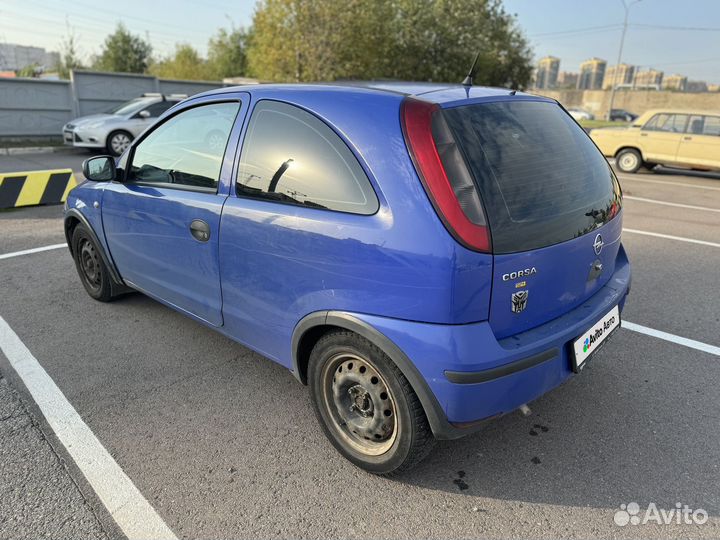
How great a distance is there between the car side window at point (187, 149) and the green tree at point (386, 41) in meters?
23.5

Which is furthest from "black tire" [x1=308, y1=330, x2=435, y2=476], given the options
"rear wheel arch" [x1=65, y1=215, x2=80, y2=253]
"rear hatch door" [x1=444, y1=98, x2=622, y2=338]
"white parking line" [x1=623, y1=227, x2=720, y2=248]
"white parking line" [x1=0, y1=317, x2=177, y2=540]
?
"white parking line" [x1=623, y1=227, x2=720, y2=248]

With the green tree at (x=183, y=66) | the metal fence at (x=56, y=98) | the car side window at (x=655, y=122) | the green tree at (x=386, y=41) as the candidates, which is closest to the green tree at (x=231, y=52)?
the green tree at (x=183, y=66)

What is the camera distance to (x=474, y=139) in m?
2.16

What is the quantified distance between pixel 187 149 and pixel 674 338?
359cm

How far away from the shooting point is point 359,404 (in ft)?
7.94

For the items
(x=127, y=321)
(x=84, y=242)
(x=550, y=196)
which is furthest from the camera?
(x=84, y=242)

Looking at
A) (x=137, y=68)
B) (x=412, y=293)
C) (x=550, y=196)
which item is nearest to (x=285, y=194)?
(x=412, y=293)

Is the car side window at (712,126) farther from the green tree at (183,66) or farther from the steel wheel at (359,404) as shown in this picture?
the green tree at (183,66)

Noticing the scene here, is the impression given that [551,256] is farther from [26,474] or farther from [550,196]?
[26,474]

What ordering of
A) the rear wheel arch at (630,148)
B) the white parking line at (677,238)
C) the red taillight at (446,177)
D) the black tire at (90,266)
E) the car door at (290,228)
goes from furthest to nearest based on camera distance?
1. the rear wheel arch at (630,148)
2. the white parking line at (677,238)
3. the black tire at (90,266)
4. the car door at (290,228)
5. the red taillight at (446,177)

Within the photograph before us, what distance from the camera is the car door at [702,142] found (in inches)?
465

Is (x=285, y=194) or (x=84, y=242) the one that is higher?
(x=285, y=194)

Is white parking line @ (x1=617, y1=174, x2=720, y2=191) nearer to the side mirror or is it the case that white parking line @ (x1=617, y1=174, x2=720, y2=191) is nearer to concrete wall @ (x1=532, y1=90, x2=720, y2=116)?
the side mirror

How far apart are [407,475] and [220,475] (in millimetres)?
855
